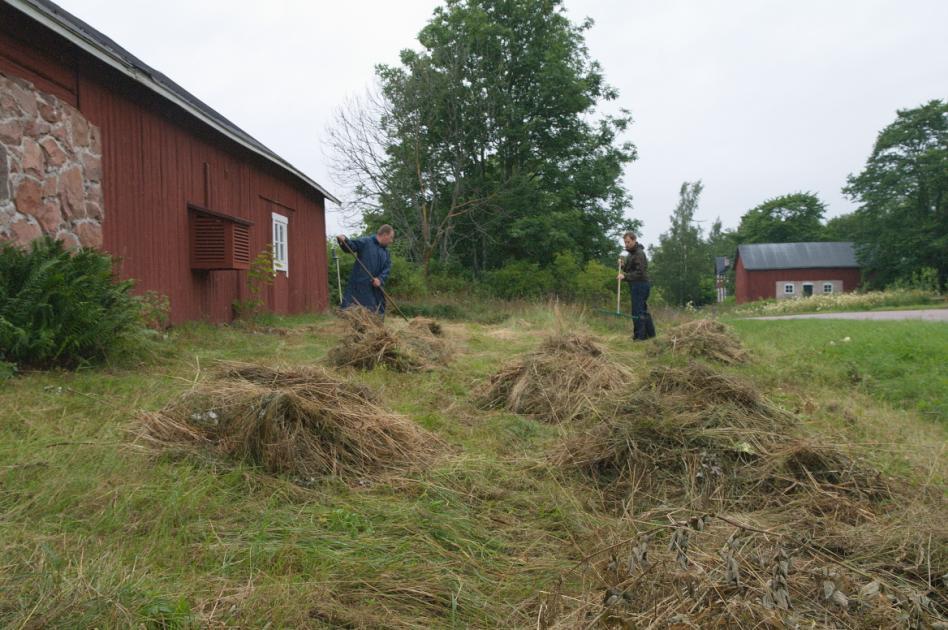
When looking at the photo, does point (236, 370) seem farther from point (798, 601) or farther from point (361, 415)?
point (798, 601)

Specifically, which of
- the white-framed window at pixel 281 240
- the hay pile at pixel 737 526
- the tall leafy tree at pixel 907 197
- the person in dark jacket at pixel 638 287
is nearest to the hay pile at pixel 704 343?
the person in dark jacket at pixel 638 287

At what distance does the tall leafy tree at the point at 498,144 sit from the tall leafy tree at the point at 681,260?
922 inches

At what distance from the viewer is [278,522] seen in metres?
2.58

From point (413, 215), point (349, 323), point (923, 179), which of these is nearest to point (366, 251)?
point (349, 323)

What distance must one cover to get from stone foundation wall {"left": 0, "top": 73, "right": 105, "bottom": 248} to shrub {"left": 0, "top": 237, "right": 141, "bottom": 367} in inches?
31.4

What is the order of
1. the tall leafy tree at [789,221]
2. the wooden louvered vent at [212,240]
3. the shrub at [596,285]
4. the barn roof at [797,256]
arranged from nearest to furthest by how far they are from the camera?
the wooden louvered vent at [212,240], the shrub at [596,285], the barn roof at [797,256], the tall leafy tree at [789,221]

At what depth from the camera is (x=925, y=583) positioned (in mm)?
2086

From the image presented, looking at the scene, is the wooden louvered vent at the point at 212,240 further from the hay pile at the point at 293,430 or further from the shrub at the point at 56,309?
the hay pile at the point at 293,430

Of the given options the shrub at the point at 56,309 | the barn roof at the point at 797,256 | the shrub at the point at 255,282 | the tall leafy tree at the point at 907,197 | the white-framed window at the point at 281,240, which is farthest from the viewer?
the barn roof at the point at 797,256

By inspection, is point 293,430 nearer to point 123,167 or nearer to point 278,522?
point 278,522

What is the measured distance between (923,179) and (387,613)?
46.1 meters

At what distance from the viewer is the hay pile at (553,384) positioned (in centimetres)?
498

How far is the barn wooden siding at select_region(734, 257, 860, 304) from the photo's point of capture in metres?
45.4

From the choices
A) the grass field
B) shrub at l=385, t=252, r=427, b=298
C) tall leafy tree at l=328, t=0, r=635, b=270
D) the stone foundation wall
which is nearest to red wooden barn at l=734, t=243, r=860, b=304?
tall leafy tree at l=328, t=0, r=635, b=270
